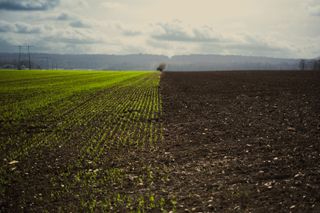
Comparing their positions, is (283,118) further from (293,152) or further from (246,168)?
(246,168)

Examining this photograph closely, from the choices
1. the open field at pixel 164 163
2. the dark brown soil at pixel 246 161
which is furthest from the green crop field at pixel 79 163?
the dark brown soil at pixel 246 161

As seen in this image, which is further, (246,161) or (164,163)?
(164,163)

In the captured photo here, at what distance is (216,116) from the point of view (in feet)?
60.8

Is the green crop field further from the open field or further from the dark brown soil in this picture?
the dark brown soil

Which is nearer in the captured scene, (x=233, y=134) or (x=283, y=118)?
(x=233, y=134)

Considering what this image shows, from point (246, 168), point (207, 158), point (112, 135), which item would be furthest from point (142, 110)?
point (246, 168)

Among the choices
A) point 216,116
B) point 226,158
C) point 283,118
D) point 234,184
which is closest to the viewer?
point 234,184

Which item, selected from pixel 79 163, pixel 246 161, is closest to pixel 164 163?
pixel 246 161

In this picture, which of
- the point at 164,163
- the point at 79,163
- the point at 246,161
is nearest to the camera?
the point at 246,161

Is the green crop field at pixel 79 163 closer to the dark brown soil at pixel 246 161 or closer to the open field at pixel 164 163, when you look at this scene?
the open field at pixel 164 163

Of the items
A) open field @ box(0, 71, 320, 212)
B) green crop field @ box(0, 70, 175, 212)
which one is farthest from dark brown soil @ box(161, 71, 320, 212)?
green crop field @ box(0, 70, 175, 212)

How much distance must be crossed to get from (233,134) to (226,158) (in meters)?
3.48

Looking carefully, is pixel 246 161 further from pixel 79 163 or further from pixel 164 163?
pixel 79 163

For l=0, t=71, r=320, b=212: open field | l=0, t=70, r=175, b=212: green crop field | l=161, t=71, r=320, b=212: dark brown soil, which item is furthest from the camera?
l=0, t=70, r=175, b=212: green crop field
